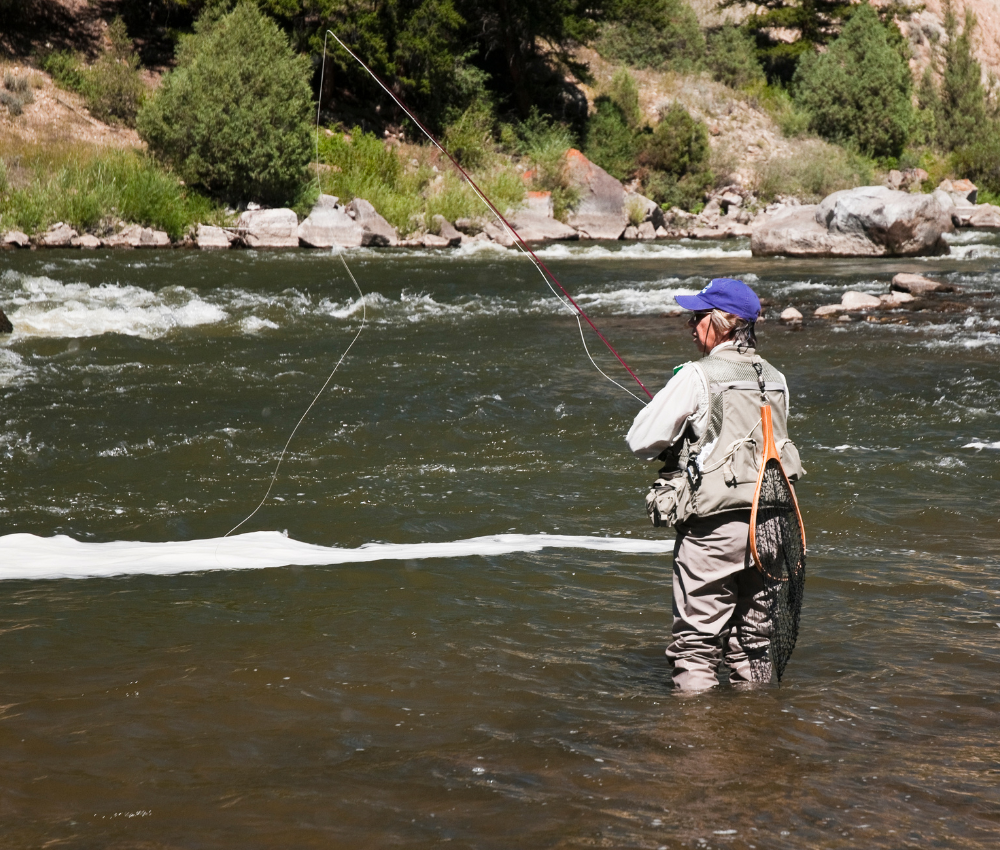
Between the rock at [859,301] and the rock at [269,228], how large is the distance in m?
12.9

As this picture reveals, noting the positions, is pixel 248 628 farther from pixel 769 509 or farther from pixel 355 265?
pixel 355 265

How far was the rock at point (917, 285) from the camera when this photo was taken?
15.6 metres

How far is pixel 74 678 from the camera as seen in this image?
3840 mm

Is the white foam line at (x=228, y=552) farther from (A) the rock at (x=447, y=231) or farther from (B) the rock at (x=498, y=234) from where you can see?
(A) the rock at (x=447, y=231)

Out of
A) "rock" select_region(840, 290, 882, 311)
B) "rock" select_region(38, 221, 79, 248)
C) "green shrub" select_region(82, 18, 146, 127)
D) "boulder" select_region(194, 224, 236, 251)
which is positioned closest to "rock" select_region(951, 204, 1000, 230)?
"rock" select_region(840, 290, 882, 311)

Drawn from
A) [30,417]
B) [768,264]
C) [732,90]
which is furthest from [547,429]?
[732,90]

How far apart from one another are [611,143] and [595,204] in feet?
23.5

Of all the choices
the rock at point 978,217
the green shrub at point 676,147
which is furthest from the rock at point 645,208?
the rock at point 978,217

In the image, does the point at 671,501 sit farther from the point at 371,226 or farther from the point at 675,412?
the point at 371,226

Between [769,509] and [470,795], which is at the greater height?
[769,509]

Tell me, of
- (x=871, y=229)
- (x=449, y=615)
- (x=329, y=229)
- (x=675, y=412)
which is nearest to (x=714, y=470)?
(x=675, y=412)

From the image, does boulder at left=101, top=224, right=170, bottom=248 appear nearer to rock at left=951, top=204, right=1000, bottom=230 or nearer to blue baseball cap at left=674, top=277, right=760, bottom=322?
blue baseball cap at left=674, top=277, right=760, bottom=322

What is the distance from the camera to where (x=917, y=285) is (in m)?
15.7

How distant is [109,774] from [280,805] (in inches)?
22.6
